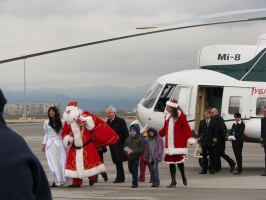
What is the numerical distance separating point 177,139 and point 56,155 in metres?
2.40

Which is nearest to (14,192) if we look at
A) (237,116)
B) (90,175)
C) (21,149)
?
(21,149)

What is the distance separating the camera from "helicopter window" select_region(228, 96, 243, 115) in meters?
15.4

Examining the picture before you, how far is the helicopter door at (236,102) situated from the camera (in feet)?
50.4

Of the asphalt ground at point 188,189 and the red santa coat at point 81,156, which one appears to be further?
the red santa coat at point 81,156

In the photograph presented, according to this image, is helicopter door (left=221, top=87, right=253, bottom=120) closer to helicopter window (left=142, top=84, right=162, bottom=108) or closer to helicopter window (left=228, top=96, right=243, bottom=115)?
helicopter window (left=228, top=96, right=243, bottom=115)

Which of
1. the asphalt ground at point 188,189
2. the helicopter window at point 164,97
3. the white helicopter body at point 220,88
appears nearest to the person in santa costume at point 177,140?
the asphalt ground at point 188,189

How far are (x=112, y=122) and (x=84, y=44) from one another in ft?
22.2

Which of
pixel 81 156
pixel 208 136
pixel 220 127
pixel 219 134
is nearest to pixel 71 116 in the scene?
pixel 81 156

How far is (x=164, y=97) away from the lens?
53.5 feet

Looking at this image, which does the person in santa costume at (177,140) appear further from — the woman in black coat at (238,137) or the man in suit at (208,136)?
the woman in black coat at (238,137)

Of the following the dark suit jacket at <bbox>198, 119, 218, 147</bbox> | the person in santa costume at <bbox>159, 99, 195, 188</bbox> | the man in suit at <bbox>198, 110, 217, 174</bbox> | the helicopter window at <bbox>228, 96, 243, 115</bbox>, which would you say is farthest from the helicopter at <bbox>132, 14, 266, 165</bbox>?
the person in santa costume at <bbox>159, 99, 195, 188</bbox>

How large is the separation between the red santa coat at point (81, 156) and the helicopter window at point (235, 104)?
526 cm

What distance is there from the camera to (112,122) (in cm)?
1266

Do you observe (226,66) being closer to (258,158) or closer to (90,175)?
(258,158)
